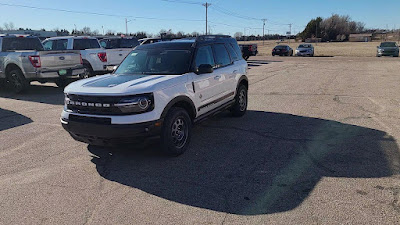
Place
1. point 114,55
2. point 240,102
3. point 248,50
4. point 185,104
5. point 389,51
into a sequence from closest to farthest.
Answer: point 185,104 → point 240,102 → point 114,55 → point 248,50 → point 389,51

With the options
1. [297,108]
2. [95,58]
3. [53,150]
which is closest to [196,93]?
[53,150]

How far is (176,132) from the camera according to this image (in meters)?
5.03

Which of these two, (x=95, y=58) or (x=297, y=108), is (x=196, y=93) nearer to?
(x=297, y=108)

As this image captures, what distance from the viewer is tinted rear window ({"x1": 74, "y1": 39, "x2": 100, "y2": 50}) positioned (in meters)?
13.7

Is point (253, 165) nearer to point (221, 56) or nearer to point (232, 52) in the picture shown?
point (221, 56)

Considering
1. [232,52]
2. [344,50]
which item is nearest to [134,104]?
[232,52]

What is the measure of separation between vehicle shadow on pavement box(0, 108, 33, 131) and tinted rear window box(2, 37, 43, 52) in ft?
13.9

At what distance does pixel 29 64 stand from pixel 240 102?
744 cm

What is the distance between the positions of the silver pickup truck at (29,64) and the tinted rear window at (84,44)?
2.00 meters

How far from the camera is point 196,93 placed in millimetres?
5516

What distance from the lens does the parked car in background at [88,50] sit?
43.7 feet

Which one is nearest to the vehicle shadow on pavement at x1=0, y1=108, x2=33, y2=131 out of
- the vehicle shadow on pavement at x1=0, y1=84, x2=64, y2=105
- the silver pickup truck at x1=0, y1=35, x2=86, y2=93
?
the vehicle shadow on pavement at x1=0, y1=84, x2=64, y2=105

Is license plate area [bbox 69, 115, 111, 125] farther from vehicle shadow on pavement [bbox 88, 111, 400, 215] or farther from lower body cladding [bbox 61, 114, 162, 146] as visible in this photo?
vehicle shadow on pavement [bbox 88, 111, 400, 215]

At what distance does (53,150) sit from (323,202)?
14.3ft
